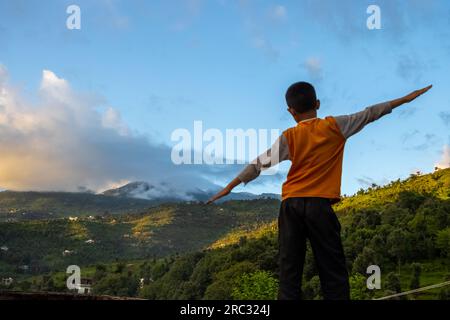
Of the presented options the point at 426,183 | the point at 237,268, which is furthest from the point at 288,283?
the point at 426,183

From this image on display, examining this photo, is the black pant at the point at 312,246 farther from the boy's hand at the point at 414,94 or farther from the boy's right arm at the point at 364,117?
the boy's hand at the point at 414,94

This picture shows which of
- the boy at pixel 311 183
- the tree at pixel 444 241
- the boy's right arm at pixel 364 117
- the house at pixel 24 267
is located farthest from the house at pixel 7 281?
the boy's right arm at pixel 364 117

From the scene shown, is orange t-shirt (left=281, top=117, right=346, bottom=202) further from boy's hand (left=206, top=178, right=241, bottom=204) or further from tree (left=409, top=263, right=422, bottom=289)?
tree (left=409, top=263, right=422, bottom=289)

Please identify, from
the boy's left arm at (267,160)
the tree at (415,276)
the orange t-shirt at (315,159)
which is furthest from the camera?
the tree at (415,276)

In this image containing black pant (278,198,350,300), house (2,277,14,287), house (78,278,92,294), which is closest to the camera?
black pant (278,198,350,300)

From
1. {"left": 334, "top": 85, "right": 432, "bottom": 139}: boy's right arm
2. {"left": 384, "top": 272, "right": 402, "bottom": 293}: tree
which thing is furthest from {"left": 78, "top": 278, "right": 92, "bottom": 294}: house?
{"left": 334, "top": 85, "right": 432, "bottom": 139}: boy's right arm

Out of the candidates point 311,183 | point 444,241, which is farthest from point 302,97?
point 444,241

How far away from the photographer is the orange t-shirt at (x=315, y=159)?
3979 mm

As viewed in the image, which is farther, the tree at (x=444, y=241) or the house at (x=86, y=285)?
the house at (x=86, y=285)

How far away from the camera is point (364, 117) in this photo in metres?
4.11

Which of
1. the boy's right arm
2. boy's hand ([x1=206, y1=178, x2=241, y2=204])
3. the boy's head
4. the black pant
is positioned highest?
the boy's head

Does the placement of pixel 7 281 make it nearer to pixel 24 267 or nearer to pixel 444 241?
pixel 24 267

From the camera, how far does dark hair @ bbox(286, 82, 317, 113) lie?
417cm

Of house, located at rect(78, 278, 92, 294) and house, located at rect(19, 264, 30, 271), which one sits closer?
house, located at rect(78, 278, 92, 294)
